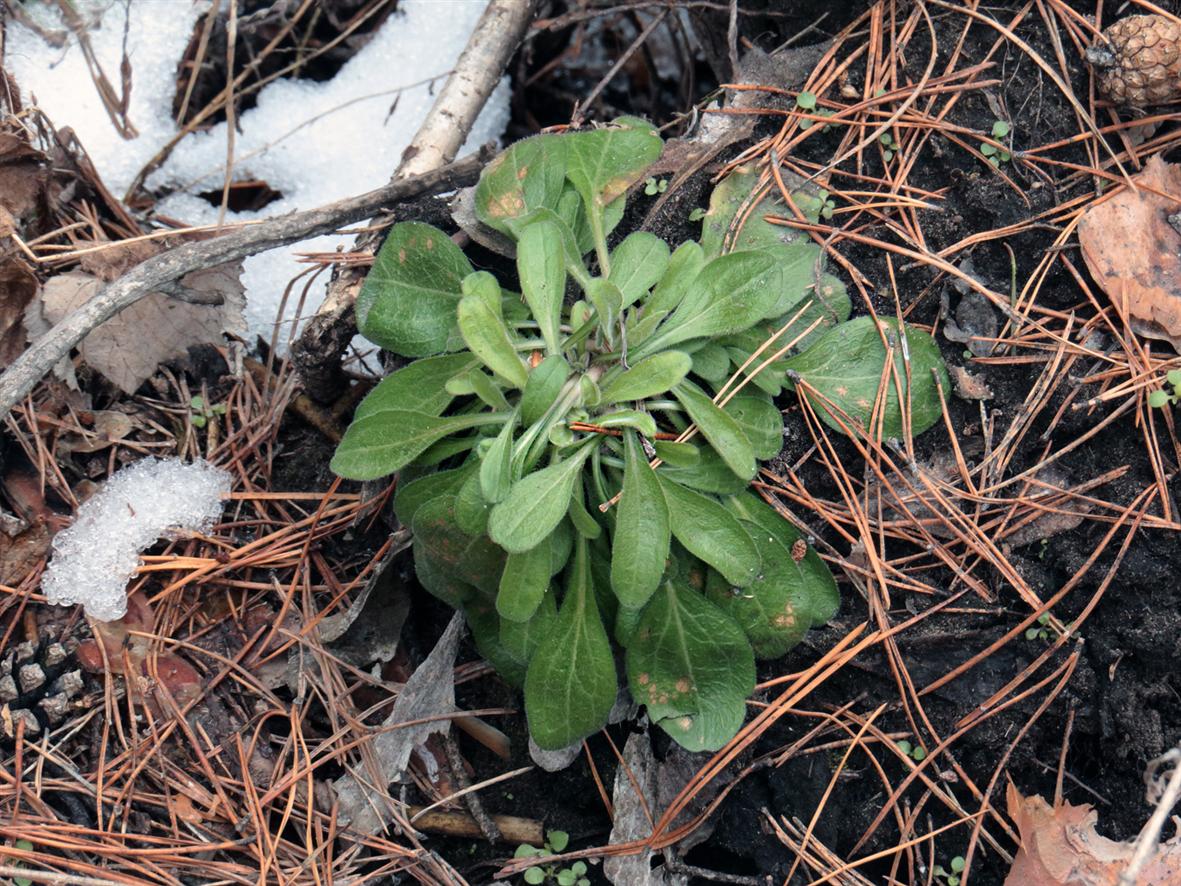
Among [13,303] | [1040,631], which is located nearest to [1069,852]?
[1040,631]

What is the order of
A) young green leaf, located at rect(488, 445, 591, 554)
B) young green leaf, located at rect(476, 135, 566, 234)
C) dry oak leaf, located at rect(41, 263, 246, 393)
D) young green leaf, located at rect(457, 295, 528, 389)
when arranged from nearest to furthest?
1. young green leaf, located at rect(488, 445, 591, 554)
2. young green leaf, located at rect(457, 295, 528, 389)
3. young green leaf, located at rect(476, 135, 566, 234)
4. dry oak leaf, located at rect(41, 263, 246, 393)

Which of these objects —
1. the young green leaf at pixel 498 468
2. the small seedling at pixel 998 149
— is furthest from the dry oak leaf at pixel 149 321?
the small seedling at pixel 998 149

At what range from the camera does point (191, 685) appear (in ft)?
7.43

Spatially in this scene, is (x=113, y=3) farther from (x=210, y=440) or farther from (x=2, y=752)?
(x=2, y=752)

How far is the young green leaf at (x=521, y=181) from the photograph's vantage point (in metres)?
2.17

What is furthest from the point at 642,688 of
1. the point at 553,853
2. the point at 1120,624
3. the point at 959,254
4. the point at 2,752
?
the point at 2,752

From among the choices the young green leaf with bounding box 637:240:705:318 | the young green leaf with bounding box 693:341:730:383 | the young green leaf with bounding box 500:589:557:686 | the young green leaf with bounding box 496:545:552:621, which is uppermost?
the young green leaf with bounding box 637:240:705:318

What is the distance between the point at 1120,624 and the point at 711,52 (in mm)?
1915

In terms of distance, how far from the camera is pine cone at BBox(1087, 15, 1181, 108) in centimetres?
212

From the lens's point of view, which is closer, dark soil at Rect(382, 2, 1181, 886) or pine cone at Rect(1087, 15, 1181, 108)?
dark soil at Rect(382, 2, 1181, 886)

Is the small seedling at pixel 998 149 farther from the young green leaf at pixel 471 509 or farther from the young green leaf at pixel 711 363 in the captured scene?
the young green leaf at pixel 471 509

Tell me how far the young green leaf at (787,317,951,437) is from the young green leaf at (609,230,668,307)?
39 cm

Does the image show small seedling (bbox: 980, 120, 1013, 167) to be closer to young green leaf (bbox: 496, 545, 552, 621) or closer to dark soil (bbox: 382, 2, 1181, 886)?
dark soil (bbox: 382, 2, 1181, 886)

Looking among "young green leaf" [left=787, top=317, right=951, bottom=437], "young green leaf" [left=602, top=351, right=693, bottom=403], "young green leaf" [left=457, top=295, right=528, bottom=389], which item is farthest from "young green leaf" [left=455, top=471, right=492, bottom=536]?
"young green leaf" [left=787, top=317, right=951, bottom=437]
